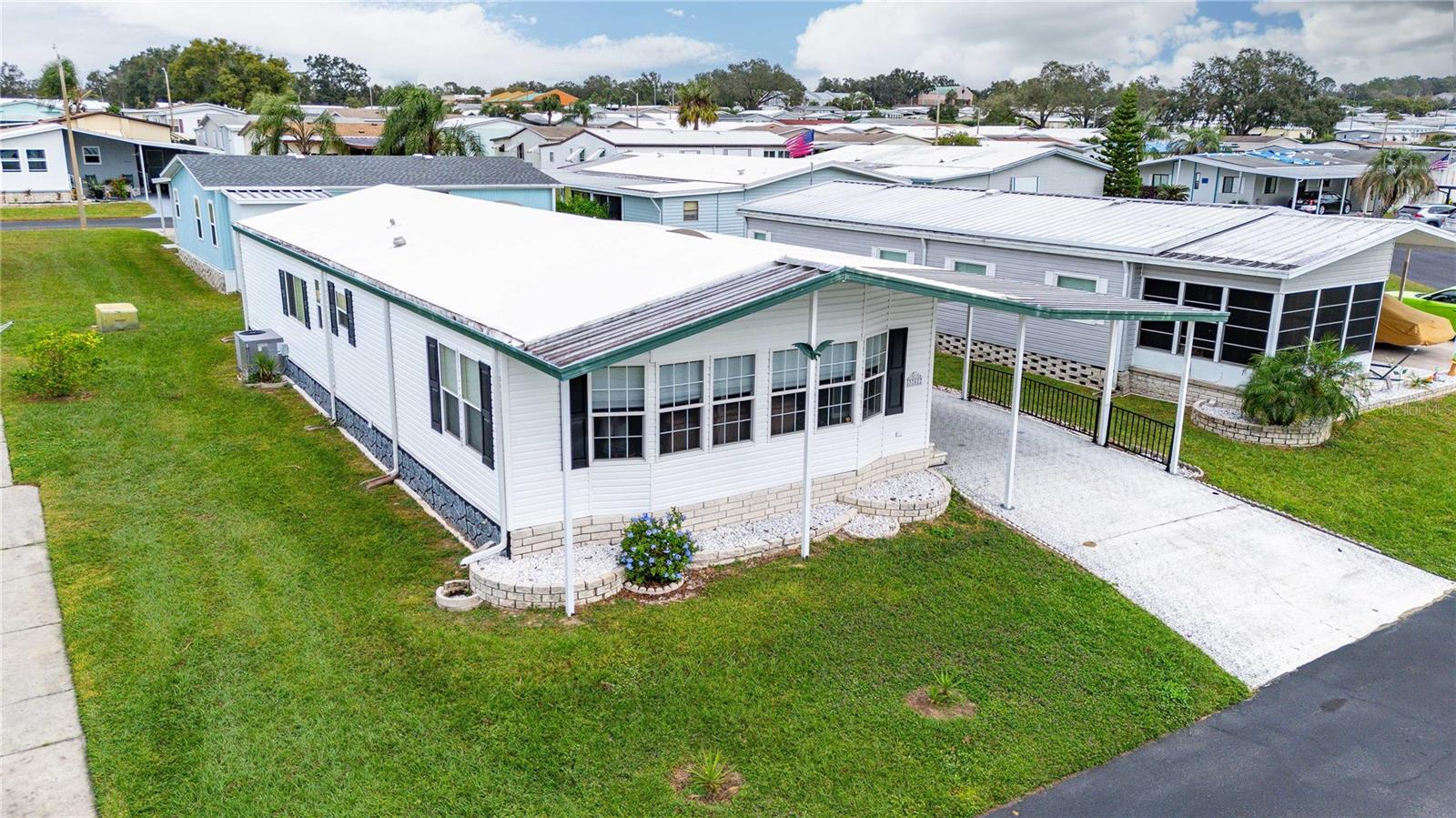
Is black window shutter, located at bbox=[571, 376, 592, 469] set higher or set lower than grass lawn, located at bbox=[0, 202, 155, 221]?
higher

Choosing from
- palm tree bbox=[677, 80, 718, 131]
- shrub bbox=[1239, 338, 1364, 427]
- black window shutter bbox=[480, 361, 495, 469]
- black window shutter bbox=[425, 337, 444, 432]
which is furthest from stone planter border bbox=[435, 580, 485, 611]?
palm tree bbox=[677, 80, 718, 131]

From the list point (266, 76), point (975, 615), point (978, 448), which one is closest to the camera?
point (975, 615)

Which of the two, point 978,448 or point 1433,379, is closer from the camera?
point 978,448

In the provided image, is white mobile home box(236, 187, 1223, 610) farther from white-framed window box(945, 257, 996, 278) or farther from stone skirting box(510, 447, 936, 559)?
white-framed window box(945, 257, 996, 278)

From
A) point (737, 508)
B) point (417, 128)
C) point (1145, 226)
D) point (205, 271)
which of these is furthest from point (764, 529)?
point (417, 128)

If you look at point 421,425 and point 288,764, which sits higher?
point 421,425

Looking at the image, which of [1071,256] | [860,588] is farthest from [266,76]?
[860,588]

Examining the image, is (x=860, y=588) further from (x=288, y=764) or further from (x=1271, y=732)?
(x=288, y=764)

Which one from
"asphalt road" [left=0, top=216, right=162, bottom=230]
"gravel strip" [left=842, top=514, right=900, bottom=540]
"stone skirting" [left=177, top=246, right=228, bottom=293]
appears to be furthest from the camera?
"asphalt road" [left=0, top=216, right=162, bottom=230]
